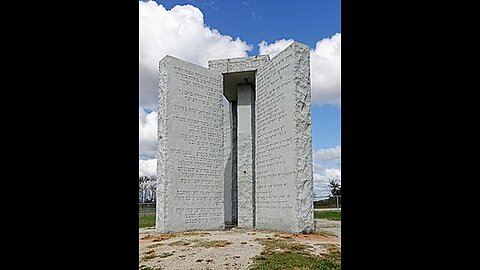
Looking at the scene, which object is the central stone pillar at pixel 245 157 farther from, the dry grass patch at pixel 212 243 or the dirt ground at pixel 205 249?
the dry grass patch at pixel 212 243

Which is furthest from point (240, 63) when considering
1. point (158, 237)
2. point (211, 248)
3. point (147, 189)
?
point (147, 189)

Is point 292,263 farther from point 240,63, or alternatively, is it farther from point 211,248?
point 240,63

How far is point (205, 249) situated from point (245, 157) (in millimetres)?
4956

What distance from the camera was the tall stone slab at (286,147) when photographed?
25.5ft

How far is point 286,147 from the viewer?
8.15m

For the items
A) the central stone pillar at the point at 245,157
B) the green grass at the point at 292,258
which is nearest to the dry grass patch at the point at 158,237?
the green grass at the point at 292,258

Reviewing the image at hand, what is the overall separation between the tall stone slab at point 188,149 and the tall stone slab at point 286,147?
3.46ft

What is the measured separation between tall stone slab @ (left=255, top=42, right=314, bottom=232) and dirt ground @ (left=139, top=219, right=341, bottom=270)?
20.2 inches

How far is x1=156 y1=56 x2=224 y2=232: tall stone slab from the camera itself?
8656 mm
